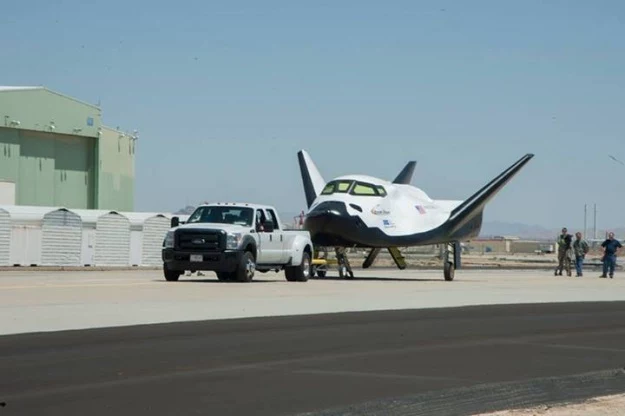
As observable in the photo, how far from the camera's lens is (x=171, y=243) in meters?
30.0

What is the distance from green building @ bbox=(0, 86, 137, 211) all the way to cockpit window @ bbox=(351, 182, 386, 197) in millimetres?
30163

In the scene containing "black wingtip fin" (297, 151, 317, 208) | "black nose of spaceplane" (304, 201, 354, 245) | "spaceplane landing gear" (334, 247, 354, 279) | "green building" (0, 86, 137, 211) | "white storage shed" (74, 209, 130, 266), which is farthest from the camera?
"green building" (0, 86, 137, 211)

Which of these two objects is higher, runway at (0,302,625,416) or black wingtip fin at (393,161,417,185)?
black wingtip fin at (393,161,417,185)

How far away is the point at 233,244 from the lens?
97.2 feet

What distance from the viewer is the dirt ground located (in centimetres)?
955

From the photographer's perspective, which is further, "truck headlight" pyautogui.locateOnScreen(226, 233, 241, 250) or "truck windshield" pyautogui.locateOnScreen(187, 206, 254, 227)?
"truck windshield" pyautogui.locateOnScreen(187, 206, 254, 227)

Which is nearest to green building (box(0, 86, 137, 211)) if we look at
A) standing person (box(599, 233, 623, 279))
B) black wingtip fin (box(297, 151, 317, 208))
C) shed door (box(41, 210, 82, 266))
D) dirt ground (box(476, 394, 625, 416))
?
shed door (box(41, 210, 82, 266))

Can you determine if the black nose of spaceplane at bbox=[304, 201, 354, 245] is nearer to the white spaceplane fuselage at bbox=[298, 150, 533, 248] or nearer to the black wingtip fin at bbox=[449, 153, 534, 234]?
the white spaceplane fuselage at bbox=[298, 150, 533, 248]

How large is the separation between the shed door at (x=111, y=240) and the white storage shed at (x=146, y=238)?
47cm

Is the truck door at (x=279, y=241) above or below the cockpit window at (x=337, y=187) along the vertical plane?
below

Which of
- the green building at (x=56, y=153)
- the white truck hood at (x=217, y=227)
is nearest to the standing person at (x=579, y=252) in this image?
the white truck hood at (x=217, y=227)

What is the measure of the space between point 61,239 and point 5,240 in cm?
231

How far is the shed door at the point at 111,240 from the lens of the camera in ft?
154

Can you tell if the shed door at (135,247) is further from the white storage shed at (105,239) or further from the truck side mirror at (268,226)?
the truck side mirror at (268,226)
